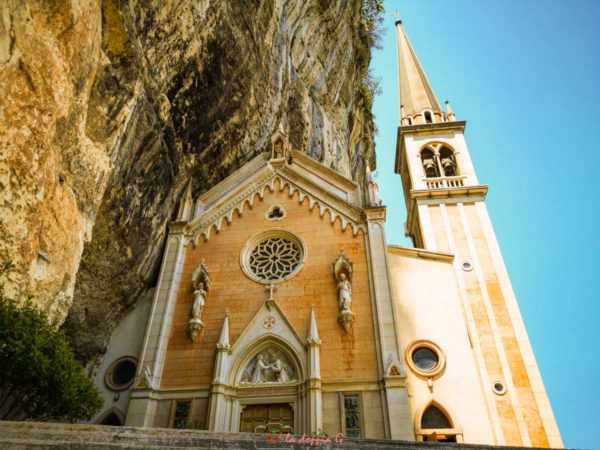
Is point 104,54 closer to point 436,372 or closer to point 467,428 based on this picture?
point 436,372

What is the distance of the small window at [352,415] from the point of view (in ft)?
40.2

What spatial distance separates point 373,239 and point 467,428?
664 cm

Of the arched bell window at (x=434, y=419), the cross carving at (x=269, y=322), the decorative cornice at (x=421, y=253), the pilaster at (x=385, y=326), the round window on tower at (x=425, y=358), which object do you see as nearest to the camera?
the pilaster at (x=385, y=326)

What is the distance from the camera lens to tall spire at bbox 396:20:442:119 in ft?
89.0

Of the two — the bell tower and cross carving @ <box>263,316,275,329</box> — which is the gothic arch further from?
the bell tower

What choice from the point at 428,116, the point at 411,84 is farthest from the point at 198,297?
the point at 411,84

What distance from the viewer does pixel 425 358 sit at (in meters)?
14.1

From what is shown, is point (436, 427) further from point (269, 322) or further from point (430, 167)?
point (430, 167)

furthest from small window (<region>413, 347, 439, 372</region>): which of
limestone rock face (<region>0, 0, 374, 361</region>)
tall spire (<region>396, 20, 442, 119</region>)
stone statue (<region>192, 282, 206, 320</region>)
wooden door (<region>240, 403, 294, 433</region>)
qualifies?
tall spire (<region>396, 20, 442, 119</region>)

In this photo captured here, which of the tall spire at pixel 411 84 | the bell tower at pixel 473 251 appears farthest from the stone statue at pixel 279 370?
the tall spire at pixel 411 84

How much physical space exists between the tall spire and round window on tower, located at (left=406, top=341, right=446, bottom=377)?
1675 centimetres

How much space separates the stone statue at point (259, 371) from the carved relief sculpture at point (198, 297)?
89.1 inches

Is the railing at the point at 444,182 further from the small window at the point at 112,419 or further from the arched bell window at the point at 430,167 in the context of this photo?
the small window at the point at 112,419

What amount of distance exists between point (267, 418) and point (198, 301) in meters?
4.42
